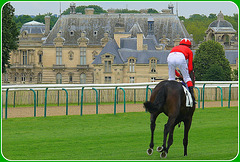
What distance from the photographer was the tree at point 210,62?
2805 inches

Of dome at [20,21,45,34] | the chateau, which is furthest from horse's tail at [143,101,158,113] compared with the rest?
dome at [20,21,45,34]

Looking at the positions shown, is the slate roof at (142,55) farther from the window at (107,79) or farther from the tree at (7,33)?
the tree at (7,33)

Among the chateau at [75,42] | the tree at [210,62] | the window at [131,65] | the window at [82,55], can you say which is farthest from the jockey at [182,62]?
the window at [82,55]

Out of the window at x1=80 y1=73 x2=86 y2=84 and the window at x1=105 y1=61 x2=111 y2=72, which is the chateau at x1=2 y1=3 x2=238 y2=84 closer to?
the window at x1=80 y1=73 x2=86 y2=84

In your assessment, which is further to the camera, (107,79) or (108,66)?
(108,66)

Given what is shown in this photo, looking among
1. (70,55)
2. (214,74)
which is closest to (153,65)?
(214,74)

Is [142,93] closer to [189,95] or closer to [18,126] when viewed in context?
[18,126]

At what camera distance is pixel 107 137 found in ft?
66.9

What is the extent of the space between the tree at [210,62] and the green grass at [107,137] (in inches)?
1686

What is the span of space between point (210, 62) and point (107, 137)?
5358cm

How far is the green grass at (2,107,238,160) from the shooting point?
16.7 metres

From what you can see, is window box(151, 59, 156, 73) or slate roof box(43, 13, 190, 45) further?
slate roof box(43, 13, 190, 45)

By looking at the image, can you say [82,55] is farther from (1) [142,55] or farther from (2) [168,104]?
(2) [168,104]

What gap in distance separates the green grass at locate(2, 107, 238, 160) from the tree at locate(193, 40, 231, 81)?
42830 mm
